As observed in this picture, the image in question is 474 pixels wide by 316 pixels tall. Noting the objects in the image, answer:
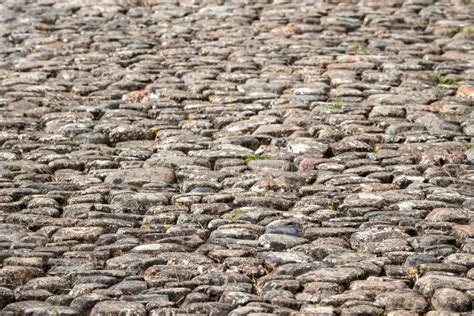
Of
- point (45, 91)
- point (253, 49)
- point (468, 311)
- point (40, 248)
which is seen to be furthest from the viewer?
point (253, 49)

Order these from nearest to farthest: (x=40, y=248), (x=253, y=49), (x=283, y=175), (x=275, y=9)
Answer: (x=40, y=248) → (x=283, y=175) → (x=253, y=49) → (x=275, y=9)

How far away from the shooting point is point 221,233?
26.4 feet

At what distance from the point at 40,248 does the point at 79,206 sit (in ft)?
3.00

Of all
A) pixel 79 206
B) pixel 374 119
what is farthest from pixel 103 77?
pixel 79 206

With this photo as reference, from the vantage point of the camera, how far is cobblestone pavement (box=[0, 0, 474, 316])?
7094mm

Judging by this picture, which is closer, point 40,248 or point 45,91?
point 40,248

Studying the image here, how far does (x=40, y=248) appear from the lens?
773 centimetres

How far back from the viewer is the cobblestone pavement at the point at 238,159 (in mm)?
7094

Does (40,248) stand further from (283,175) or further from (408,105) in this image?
(408,105)

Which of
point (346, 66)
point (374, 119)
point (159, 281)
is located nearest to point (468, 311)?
point (159, 281)

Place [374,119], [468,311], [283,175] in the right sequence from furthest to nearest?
[374,119]
[283,175]
[468,311]

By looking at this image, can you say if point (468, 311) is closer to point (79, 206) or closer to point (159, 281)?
point (159, 281)

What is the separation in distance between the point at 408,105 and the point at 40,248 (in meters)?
4.78

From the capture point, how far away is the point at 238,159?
9.88 meters
